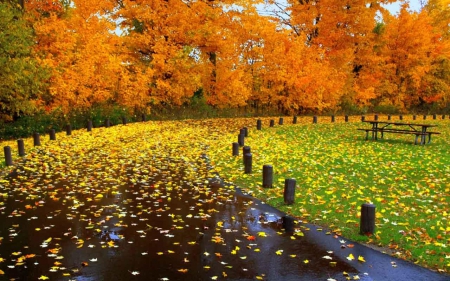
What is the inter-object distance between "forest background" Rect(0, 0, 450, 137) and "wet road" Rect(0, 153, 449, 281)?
12.6 meters

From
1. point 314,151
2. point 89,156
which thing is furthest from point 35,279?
point 314,151

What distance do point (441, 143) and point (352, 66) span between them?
1976 centimetres

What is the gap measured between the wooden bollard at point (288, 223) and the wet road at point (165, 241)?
0.02 meters

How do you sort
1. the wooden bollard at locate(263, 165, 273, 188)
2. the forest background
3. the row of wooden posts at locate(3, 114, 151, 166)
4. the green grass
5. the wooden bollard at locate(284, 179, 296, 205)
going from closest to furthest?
the green grass < the wooden bollard at locate(284, 179, 296, 205) < the wooden bollard at locate(263, 165, 273, 188) < the row of wooden posts at locate(3, 114, 151, 166) < the forest background

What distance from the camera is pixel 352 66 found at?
37188 mm

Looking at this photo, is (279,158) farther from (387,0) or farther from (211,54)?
(387,0)

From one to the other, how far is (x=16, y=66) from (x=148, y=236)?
15.1m

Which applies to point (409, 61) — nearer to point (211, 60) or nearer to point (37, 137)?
point (211, 60)

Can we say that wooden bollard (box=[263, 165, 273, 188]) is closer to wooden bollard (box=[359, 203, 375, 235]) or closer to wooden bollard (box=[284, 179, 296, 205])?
wooden bollard (box=[284, 179, 296, 205])

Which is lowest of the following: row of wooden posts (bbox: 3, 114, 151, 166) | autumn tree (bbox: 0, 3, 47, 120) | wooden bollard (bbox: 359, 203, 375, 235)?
wooden bollard (bbox: 359, 203, 375, 235)

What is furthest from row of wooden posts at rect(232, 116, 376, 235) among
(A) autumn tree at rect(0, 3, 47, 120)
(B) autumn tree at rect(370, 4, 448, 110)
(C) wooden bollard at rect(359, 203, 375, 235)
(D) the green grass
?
(B) autumn tree at rect(370, 4, 448, 110)

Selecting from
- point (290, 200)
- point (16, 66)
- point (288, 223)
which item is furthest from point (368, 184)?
point (16, 66)

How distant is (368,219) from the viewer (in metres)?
7.06

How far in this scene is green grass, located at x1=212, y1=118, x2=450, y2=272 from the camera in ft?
23.0
